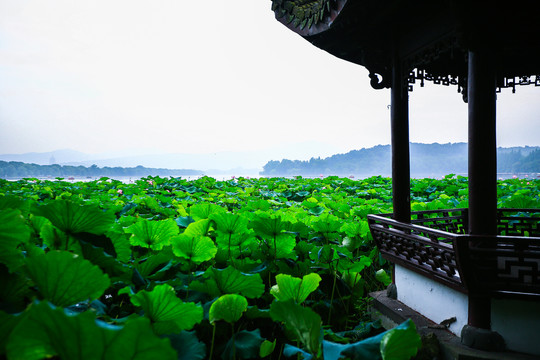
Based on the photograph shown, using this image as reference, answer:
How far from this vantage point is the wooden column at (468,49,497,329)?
1.62 m

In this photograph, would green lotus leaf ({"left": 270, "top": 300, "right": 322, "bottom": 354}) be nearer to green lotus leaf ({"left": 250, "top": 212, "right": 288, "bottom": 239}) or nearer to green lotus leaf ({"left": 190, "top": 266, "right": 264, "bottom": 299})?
green lotus leaf ({"left": 190, "top": 266, "right": 264, "bottom": 299})

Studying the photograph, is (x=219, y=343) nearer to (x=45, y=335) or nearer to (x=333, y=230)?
(x=45, y=335)

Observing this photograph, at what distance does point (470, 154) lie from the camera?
65.3 inches

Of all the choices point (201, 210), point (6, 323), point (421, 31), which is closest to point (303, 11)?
point (421, 31)

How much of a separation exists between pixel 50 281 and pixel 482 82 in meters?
1.88

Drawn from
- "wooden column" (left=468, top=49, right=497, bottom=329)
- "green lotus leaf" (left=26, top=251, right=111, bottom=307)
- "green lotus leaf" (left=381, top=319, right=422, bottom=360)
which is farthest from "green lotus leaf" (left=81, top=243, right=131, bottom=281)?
"wooden column" (left=468, top=49, right=497, bottom=329)

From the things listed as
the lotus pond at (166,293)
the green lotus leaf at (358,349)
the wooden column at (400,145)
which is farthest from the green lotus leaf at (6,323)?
the wooden column at (400,145)

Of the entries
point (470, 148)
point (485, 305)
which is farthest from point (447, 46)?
point (485, 305)

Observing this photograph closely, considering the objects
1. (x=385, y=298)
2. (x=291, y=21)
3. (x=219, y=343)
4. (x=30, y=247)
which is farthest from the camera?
(x=291, y=21)

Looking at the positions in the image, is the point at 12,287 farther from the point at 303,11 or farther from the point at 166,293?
the point at 303,11

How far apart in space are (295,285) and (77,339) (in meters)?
0.60

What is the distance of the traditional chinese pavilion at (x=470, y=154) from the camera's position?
1.46 meters

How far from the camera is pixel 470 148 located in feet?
5.43

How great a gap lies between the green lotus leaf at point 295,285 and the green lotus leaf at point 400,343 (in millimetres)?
291
